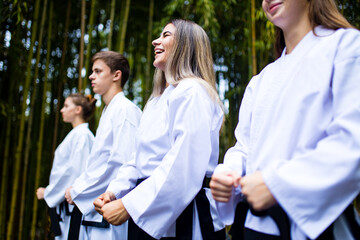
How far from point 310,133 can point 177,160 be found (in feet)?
1.73

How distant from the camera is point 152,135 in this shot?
1590mm

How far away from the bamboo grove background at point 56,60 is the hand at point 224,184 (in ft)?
6.76

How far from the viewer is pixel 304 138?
3.20ft

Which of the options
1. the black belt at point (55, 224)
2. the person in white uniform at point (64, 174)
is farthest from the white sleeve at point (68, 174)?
the black belt at point (55, 224)

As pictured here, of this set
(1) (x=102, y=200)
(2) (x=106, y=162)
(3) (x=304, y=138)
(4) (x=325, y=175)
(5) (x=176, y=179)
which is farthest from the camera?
(2) (x=106, y=162)

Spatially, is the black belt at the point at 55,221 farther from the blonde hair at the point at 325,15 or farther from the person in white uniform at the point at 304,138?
the blonde hair at the point at 325,15

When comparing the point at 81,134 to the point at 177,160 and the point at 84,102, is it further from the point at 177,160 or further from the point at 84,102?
the point at 177,160

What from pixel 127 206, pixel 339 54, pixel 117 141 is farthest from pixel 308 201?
pixel 117 141

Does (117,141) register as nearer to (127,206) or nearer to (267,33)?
(127,206)

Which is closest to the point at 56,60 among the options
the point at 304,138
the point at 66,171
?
the point at 66,171

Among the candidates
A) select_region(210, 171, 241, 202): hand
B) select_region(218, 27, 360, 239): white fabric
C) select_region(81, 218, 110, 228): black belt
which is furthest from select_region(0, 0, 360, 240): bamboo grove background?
select_region(210, 171, 241, 202): hand

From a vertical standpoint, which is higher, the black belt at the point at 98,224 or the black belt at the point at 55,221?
the black belt at the point at 98,224

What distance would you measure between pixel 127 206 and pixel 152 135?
340 mm

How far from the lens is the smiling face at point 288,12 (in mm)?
1096
